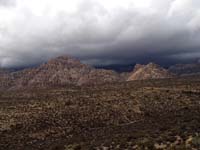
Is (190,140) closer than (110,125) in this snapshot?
Yes

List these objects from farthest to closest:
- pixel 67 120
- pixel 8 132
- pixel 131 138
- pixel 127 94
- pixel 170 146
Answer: pixel 127 94
pixel 67 120
pixel 8 132
pixel 131 138
pixel 170 146

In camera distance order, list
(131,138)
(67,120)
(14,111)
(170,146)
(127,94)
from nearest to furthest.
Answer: (170,146)
(131,138)
(67,120)
(14,111)
(127,94)

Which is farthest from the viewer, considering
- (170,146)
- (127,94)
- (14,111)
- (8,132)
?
(127,94)

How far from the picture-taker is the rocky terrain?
1604 inches

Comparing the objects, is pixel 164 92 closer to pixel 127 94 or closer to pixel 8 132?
pixel 127 94

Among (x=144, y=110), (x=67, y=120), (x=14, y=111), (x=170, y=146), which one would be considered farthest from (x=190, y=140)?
(x=14, y=111)

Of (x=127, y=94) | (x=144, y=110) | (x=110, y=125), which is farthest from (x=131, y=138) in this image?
(x=127, y=94)

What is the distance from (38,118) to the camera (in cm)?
6894

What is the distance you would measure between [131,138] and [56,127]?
86.0 feet

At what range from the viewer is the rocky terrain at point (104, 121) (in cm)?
4075

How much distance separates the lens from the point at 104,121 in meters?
67.4

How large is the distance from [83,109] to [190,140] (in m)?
45.1

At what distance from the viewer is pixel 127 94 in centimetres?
9194

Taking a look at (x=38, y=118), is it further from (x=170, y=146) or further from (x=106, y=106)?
(x=170, y=146)
